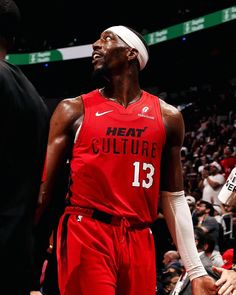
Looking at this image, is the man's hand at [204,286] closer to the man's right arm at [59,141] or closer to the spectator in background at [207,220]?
the man's right arm at [59,141]

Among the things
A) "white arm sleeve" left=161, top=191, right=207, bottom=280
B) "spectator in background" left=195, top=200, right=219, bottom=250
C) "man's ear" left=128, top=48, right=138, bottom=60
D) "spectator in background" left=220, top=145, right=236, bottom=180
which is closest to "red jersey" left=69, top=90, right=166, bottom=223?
"white arm sleeve" left=161, top=191, right=207, bottom=280

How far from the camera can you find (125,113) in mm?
3459

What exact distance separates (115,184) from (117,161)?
4.4 inches

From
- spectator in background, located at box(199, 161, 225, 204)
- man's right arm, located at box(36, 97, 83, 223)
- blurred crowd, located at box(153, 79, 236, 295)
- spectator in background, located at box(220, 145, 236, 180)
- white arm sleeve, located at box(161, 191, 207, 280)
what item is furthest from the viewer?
spectator in background, located at box(220, 145, 236, 180)

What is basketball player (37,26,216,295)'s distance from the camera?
10.7 feet

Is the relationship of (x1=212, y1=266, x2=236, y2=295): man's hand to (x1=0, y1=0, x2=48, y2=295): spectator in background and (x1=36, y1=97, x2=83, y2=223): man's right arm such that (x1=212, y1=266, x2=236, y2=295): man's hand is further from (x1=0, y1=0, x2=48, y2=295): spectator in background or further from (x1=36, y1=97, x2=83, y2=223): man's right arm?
(x1=0, y1=0, x2=48, y2=295): spectator in background

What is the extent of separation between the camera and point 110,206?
3.29 meters

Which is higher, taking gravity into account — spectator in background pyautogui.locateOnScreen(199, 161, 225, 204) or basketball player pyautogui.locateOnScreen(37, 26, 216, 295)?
basketball player pyautogui.locateOnScreen(37, 26, 216, 295)

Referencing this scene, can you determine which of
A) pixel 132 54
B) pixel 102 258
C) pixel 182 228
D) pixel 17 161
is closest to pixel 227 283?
pixel 182 228

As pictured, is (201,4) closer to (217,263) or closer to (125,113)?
(217,263)

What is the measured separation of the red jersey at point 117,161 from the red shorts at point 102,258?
0.30ft

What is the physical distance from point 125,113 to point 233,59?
21.7 meters

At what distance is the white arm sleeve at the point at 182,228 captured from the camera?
3516 mm

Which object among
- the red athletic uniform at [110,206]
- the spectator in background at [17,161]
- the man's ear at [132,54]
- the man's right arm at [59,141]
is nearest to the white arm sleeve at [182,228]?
the red athletic uniform at [110,206]
